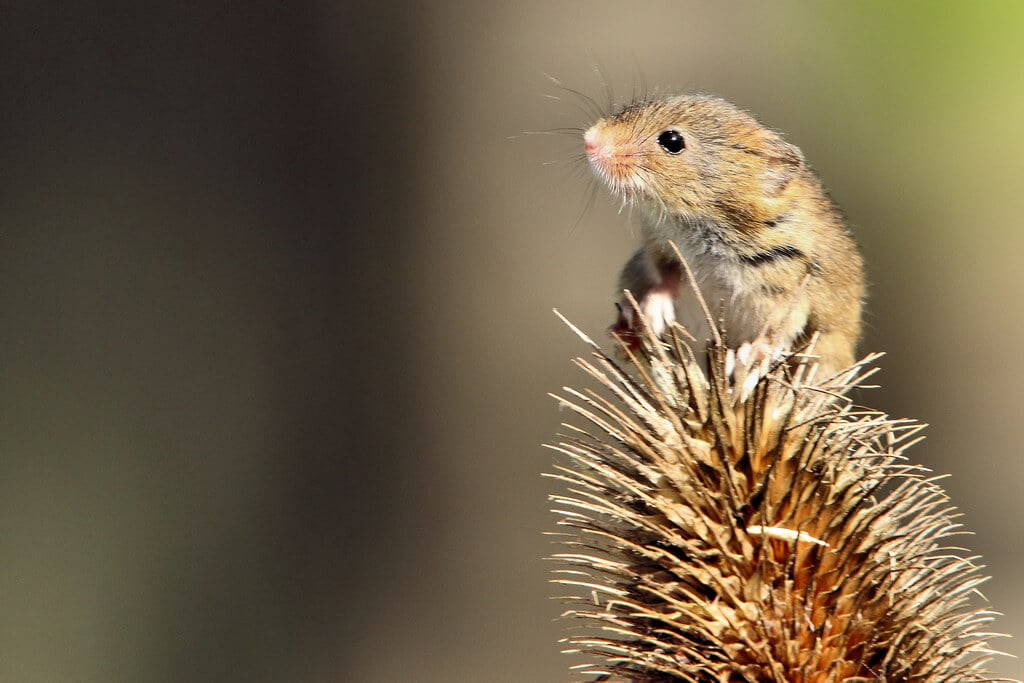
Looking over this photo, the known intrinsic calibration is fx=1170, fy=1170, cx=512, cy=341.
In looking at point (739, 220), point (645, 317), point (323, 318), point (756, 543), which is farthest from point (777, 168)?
point (323, 318)

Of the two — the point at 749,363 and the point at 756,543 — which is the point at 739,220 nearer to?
the point at 749,363

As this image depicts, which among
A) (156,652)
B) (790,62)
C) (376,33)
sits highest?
(376,33)

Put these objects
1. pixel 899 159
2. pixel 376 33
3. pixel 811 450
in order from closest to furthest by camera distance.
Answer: pixel 811 450 → pixel 899 159 → pixel 376 33

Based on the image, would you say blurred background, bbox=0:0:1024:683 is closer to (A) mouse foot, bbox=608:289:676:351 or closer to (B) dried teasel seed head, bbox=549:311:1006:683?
(A) mouse foot, bbox=608:289:676:351

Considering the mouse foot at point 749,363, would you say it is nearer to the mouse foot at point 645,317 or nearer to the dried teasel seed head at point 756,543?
the dried teasel seed head at point 756,543

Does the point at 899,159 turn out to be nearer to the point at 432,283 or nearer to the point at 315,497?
the point at 432,283

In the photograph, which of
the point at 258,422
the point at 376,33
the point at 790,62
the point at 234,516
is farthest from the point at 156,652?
the point at 790,62
